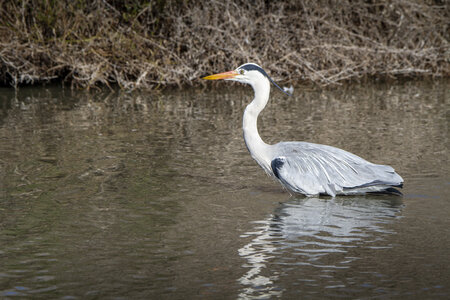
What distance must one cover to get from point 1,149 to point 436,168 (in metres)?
5.33

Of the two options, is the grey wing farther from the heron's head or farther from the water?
the heron's head

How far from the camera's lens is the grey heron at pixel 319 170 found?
7363 mm

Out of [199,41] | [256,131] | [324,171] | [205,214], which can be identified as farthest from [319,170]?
[199,41]

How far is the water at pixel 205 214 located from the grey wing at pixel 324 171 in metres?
0.17

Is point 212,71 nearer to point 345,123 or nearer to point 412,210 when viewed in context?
point 345,123

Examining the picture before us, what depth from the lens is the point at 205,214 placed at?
6871 millimetres

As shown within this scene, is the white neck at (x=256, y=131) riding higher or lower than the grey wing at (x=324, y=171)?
higher

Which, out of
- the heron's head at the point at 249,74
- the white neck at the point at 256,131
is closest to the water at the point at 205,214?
the white neck at the point at 256,131

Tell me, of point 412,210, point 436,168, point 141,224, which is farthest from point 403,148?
point 141,224

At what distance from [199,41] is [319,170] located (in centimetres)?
950

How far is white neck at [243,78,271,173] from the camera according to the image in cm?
773

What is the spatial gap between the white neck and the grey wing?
142 millimetres

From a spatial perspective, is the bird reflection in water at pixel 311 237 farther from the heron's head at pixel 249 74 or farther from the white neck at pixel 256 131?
the heron's head at pixel 249 74

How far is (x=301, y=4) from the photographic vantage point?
17.2m
